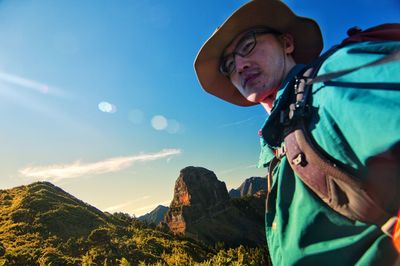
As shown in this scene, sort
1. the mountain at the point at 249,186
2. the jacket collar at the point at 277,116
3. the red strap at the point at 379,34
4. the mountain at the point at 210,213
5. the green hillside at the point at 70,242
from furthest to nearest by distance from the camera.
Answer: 1. the mountain at the point at 249,186
2. the mountain at the point at 210,213
3. the green hillside at the point at 70,242
4. the jacket collar at the point at 277,116
5. the red strap at the point at 379,34

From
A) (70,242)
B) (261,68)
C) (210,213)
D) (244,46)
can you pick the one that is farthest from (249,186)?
(261,68)

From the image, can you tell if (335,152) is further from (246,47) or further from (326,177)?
(246,47)

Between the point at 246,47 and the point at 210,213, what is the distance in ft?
190

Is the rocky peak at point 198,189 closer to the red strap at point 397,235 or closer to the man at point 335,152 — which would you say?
the man at point 335,152

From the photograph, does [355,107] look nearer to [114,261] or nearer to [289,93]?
[289,93]

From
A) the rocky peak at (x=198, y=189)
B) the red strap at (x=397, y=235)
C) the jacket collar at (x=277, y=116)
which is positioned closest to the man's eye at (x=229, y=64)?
the jacket collar at (x=277, y=116)

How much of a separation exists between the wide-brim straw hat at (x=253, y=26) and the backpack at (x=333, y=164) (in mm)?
1030

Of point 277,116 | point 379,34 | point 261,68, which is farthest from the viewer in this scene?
point 261,68

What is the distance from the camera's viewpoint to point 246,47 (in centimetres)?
238

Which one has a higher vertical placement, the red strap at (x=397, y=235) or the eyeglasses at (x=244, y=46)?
the eyeglasses at (x=244, y=46)

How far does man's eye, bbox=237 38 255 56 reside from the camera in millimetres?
2338

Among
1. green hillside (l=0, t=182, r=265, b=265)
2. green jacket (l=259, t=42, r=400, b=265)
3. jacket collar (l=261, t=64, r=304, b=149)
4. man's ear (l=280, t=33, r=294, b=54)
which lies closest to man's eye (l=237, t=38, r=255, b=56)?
man's ear (l=280, t=33, r=294, b=54)

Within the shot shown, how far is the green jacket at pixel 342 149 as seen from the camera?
113 cm

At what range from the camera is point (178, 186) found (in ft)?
211
